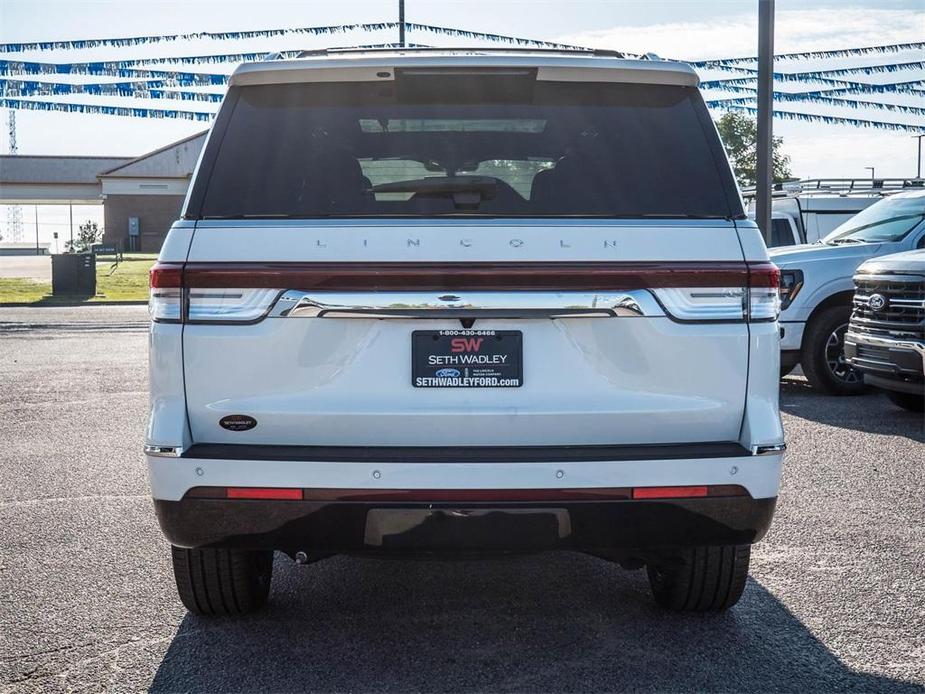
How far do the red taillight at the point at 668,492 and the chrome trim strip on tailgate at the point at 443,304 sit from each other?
0.55 metres

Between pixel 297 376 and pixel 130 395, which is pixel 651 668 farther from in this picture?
pixel 130 395

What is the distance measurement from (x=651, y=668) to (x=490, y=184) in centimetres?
164

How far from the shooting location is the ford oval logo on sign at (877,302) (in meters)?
9.21

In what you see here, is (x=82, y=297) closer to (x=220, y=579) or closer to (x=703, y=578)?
(x=220, y=579)

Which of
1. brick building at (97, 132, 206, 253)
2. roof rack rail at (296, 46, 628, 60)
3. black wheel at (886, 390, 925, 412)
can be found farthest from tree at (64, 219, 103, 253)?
roof rack rail at (296, 46, 628, 60)

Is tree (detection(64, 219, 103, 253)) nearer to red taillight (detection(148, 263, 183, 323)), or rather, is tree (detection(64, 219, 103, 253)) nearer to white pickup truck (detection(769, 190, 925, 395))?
white pickup truck (detection(769, 190, 925, 395))

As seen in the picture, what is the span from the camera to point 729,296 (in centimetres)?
367

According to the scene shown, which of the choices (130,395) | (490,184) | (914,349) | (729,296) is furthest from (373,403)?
(130,395)

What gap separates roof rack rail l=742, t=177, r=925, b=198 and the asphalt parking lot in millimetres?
14580

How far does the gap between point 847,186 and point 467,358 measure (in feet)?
63.8

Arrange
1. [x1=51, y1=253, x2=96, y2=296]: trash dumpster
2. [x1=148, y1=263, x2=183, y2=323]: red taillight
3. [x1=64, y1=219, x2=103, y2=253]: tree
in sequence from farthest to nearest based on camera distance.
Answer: [x1=64, y1=219, x2=103, y2=253]: tree → [x1=51, y1=253, x2=96, y2=296]: trash dumpster → [x1=148, y1=263, x2=183, y2=323]: red taillight

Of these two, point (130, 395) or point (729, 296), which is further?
point (130, 395)

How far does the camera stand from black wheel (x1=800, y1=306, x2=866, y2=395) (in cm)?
1080

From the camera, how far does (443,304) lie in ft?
11.8
